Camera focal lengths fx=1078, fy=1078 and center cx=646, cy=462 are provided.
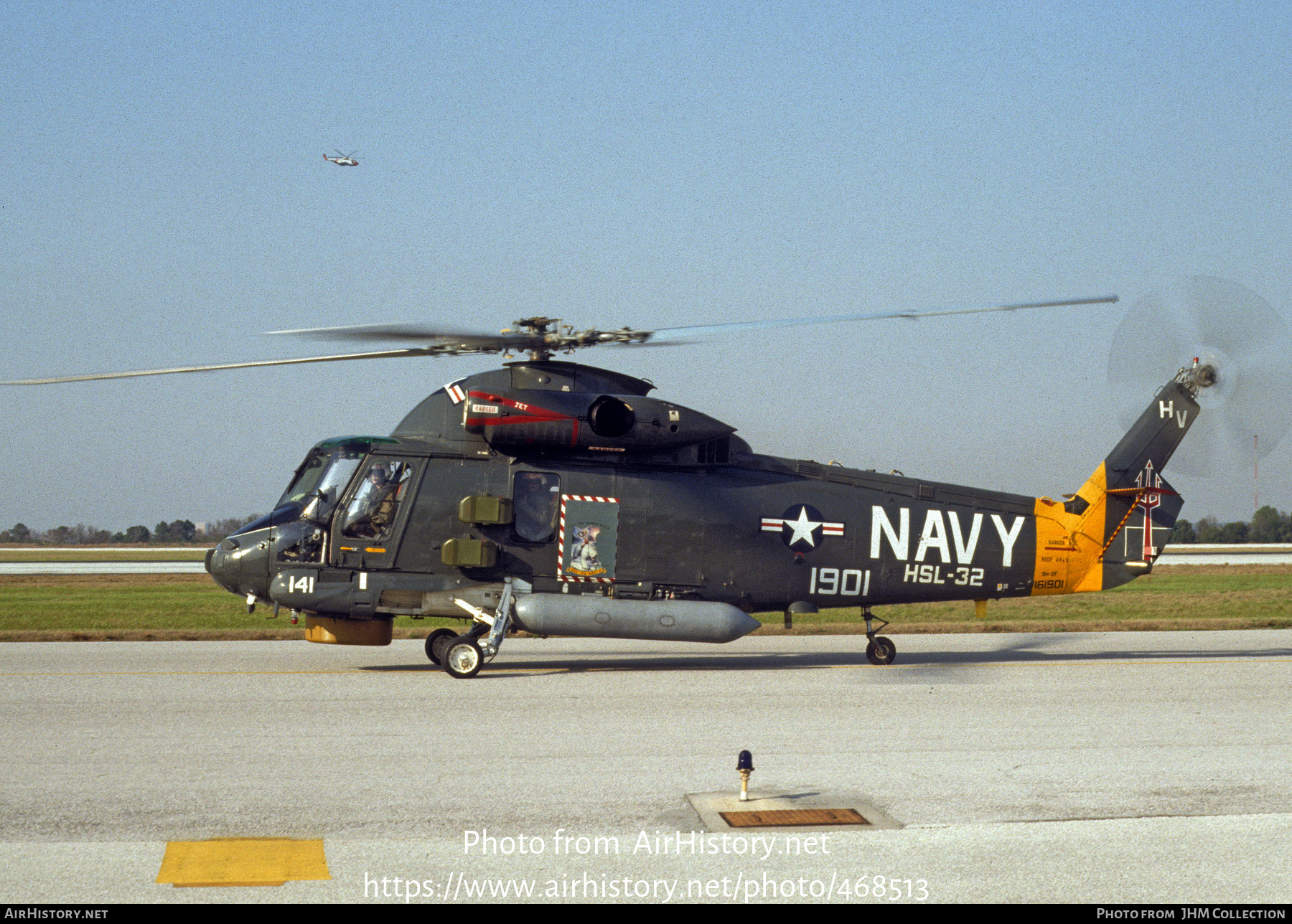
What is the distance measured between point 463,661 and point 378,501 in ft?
8.16

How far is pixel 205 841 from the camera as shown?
22.5ft

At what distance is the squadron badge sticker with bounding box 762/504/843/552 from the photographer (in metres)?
15.4

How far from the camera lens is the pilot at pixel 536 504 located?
48.8 ft

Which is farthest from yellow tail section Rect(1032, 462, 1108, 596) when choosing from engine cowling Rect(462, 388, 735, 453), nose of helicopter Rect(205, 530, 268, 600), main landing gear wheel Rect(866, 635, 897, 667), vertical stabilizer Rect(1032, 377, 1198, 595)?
nose of helicopter Rect(205, 530, 268, 600)

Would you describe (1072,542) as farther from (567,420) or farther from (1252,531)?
(1252,531)

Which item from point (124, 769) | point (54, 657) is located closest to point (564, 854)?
point (124, 769)

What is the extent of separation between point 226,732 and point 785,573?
7.92m

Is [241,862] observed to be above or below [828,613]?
above

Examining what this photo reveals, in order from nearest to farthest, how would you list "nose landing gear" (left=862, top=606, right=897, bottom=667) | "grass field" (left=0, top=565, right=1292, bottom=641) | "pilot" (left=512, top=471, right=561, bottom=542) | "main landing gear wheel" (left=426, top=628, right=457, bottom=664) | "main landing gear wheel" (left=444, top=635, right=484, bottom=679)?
"main landing gear wheel" (left=444, top=635, right=484, bottom=679)
"pilot" (left=512, top=471, right=561, bottom=542)
"main landing gear wheel" (left=426, top=628, right=457, bottom=664)
"nose landing gear" (left=862, top=606, right=897, bottom=667)
"grass field" (left=0, top=565, right=1292, bottom=641)

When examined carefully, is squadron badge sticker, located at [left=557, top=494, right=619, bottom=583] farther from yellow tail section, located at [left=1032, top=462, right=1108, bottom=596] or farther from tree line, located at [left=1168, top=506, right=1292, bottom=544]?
tree line, located at [left=1168, top=506, right=1292, bottom=544]

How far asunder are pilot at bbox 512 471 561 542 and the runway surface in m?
1.98

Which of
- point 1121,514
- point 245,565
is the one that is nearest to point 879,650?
point 1121,514

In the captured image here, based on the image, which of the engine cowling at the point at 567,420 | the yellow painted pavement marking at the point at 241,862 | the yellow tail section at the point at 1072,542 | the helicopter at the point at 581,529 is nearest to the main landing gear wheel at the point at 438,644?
the helicopter at the point at 581,529

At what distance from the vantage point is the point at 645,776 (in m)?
8.85
